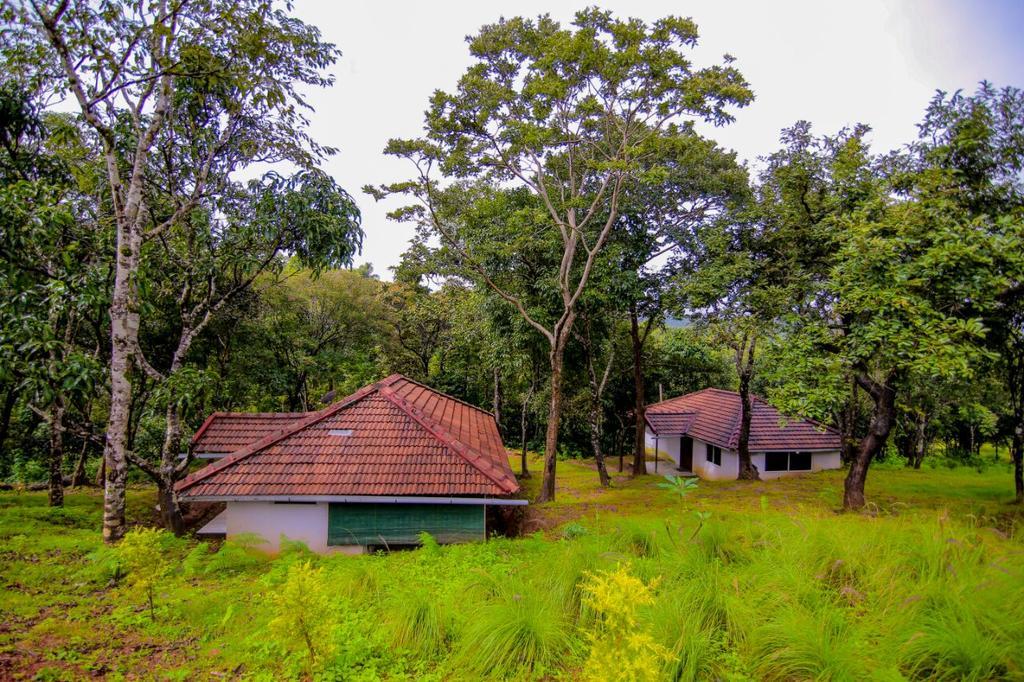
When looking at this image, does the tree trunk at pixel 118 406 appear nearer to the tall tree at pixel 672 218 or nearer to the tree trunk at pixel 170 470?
the tree trunk at pixel 170 470

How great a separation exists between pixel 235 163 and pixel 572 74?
936 cm

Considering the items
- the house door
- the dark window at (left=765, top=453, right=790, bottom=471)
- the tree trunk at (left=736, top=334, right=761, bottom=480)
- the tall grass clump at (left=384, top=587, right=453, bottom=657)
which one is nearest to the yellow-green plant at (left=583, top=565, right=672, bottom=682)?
the tall grass clump at (left=384, top=587, right=453, bottom=657)

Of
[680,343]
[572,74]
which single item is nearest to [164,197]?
[572,74]

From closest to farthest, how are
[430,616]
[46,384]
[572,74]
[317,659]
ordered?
[317,659]
[430,616]
[46,384]
[572,74]

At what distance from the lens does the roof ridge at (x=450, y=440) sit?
10867 millimetres

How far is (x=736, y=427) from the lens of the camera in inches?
856

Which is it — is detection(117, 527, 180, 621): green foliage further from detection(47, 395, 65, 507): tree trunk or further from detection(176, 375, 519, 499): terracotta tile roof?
detection(47, 395, 65, 507): tree trunk

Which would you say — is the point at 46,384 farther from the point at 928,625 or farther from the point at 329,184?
the point at 928,625

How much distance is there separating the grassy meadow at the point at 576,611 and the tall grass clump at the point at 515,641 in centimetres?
2

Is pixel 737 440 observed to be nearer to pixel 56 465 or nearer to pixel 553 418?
pixel 553 418

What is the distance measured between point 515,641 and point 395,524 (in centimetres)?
622

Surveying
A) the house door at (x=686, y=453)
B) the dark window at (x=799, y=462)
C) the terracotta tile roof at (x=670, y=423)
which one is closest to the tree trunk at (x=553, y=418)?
the terracotta tile roof at (x=670, y=423)

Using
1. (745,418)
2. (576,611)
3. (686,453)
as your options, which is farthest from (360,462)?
(686,453)

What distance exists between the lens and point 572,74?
41.7 ft
